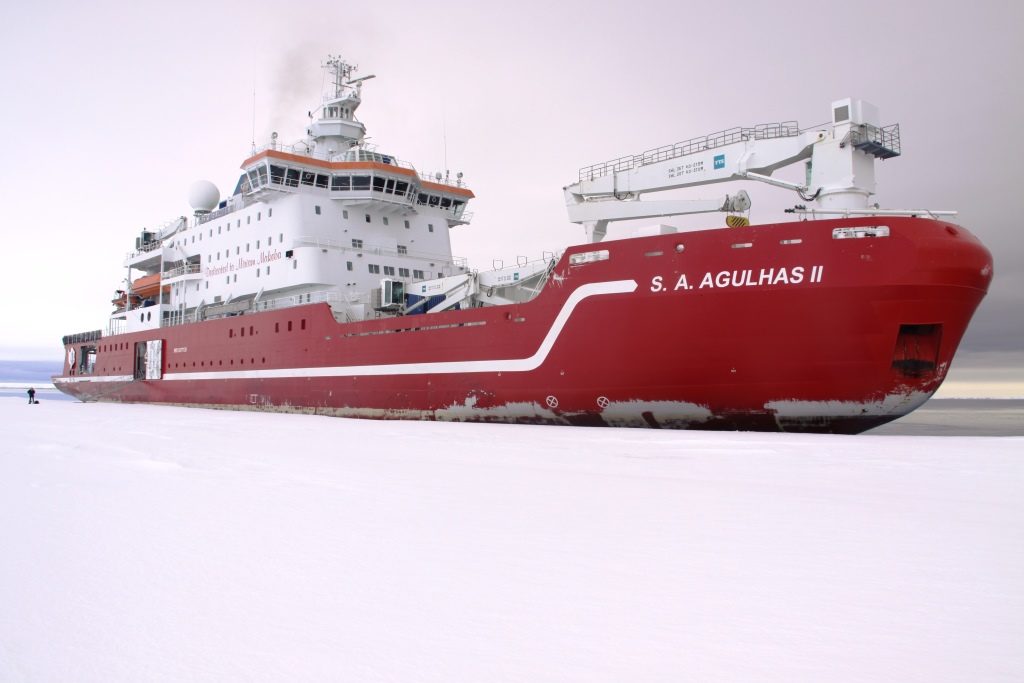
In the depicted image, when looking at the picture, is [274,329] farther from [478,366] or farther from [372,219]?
[478,366]

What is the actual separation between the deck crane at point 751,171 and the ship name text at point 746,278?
123cm

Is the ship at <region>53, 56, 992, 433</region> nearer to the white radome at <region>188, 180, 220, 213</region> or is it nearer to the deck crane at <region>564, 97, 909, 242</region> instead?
the deck crane at <region>564, 97, 909, 242</region>

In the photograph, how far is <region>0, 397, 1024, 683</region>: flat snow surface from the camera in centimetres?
192

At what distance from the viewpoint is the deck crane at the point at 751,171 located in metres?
11.0

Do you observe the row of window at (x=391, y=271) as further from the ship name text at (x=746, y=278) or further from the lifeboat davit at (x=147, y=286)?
the lifeboat davit at (x=147, y=286)

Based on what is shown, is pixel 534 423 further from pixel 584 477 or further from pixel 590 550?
pixel 590 550

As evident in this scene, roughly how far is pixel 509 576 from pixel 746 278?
28.2ft

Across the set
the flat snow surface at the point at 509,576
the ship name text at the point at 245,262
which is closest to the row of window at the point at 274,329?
the ship name text at the point at 245,262

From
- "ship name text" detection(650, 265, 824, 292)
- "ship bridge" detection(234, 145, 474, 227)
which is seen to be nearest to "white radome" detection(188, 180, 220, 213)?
"ship bridge" detection(234, 145, 474, 227)

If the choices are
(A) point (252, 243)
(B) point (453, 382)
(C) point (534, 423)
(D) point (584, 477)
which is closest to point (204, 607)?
(D) point (584, 477)

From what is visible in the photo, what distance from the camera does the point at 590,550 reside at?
3.10 metres

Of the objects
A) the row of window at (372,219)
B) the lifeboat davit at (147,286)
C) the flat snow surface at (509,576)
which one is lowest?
the flat snow surface at (509,576)

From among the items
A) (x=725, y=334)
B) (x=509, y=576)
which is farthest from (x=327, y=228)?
(x=509, y=576)

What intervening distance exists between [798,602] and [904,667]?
0.53m
